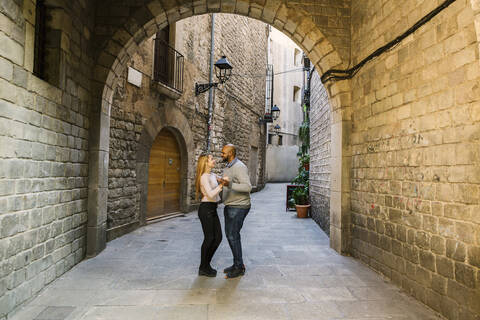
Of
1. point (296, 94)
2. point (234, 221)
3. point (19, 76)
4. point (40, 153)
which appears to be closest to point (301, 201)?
point (234, 221)

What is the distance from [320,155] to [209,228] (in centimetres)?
439

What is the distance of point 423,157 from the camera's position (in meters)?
3.04

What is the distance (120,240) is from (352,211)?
12.5 ft

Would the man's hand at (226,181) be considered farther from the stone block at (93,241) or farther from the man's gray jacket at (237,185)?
the stone block at (93,241)

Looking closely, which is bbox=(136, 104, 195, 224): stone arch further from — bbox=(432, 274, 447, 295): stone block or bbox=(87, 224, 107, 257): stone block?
bbox=(432, 274, 447, 295): stone block

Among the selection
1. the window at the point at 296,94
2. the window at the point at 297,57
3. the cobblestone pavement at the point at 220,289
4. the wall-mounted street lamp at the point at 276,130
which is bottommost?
the cobblestone pavement at the point at 220,289

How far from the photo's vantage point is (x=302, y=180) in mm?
10156

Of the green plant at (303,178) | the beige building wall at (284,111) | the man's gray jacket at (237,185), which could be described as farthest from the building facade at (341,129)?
the beige building wall at (284,111)

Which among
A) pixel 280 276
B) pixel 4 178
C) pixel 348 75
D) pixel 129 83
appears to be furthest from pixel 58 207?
pixel 348 75

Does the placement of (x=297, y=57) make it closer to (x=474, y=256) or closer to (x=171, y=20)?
(x=171, y=20)

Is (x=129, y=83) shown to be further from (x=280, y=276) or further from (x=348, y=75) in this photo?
(x=280, y=276)

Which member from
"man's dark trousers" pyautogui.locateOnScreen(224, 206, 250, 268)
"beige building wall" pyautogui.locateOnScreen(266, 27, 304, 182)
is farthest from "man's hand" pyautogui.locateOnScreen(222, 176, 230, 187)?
"beige building wall" pyautogui.locateOnScreen(266, 27, 304, 182)

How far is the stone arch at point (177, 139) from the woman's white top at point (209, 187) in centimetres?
332

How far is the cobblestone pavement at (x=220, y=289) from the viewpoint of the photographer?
2.67m
